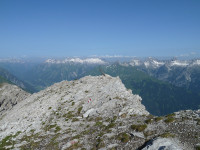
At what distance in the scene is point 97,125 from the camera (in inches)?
1363

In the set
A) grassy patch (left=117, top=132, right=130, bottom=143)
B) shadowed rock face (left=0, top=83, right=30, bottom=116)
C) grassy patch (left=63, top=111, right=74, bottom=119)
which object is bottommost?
shadowed rock face (left=0, top=83, right=30, bottom=116)

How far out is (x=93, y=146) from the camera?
26.4m

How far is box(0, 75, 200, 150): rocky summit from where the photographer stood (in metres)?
24.6

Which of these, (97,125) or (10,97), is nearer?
(97,125)

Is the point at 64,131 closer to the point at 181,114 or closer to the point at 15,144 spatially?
the point at 15,144

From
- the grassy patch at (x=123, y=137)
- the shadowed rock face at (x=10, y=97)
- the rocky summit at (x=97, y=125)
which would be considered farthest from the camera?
the shadowed rock face at (x=10, y=97)

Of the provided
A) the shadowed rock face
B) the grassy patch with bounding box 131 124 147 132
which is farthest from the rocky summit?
the shadowed rock face

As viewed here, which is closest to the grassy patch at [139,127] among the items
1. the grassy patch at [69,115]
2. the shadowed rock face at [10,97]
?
the grassy patch at [69,115]

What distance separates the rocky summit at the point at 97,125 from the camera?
80.7ft

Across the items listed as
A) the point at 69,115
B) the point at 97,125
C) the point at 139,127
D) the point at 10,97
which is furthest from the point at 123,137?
the point at 10,97

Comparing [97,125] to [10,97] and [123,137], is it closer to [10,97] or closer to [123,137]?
[123,137]

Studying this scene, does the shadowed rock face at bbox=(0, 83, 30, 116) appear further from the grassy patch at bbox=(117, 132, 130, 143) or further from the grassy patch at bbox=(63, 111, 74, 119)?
the grassy patch at bbox=(117, 132, 130, 143)

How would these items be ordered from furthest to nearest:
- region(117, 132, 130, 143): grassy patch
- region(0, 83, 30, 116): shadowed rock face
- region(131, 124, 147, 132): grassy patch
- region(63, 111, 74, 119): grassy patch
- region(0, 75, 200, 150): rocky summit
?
1. region(0, 83, 30, 116): shadowed rock face
2. region(63, 111, 74, 119): grassy patch
3. region(131, 124, 147, 132): grassy patch
4. region(117, 132, 130, 143): grassy patch
5. region(0, 75, 200, 150): rocky summit

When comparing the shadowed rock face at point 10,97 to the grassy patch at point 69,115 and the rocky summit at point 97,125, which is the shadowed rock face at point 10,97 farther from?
the grassy patch at point 69,115
